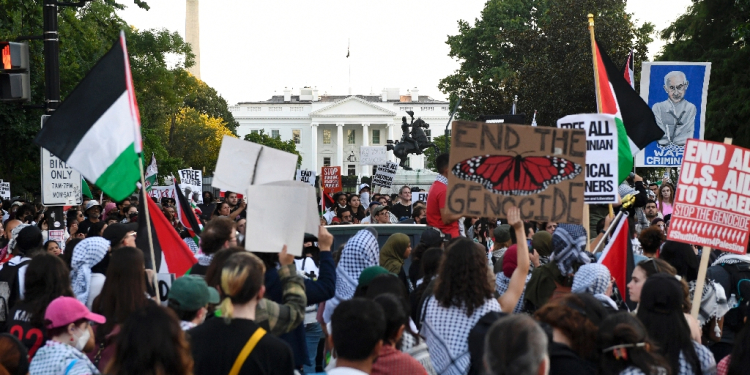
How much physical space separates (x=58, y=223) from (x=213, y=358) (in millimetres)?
7247

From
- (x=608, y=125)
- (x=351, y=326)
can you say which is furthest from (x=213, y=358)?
(x=608, y=125)

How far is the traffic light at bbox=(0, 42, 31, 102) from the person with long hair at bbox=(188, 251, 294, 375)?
267 inches

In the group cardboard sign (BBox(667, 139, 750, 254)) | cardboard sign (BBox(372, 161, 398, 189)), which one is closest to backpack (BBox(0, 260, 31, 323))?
cardboard sign (BBox(667, 139, 750, 254))

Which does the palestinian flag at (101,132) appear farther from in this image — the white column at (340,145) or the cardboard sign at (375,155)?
the white column at (340,145)

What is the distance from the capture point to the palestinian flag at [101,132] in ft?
19.0

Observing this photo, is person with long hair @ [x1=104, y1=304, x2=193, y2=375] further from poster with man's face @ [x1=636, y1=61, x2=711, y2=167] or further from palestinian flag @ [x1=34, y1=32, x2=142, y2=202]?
poster with man's face @ [x1=636, y1=61, x2=711, y2=167]

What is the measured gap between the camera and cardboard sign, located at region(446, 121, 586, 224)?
5.33m

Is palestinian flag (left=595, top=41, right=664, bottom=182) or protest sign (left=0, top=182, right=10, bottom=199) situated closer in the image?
palestinian flag (left=595, top=41, right=664, bottom=182)

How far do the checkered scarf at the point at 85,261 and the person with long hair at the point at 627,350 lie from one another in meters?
3.31

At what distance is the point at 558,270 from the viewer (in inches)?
226

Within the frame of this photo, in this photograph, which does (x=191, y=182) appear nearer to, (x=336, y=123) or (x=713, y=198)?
(x=713, y=198)

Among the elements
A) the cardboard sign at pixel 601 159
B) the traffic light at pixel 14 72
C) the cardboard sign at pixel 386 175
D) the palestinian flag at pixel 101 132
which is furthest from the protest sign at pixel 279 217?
the cardboard sign at pixel 386 175

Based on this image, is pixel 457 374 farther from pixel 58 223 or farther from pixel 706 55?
pixel 706 55

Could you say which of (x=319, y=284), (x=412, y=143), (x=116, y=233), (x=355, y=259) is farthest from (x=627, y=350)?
(x=412, y=143)
